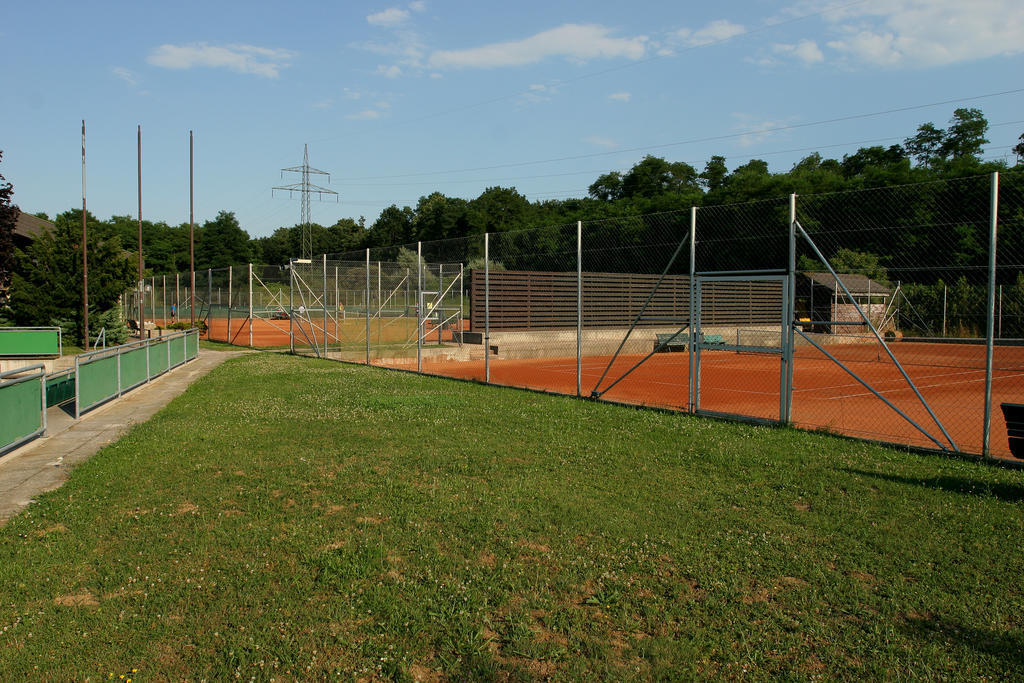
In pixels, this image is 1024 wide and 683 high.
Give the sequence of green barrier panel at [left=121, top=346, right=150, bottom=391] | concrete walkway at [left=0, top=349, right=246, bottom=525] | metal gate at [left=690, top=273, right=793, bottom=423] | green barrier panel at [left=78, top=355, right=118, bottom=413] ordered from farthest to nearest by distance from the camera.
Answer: green barrier panel at [left=121, top=346, right=150, bottom=391], green barrier panel at [left=78, top=355, right=118, bottom=413], metal gate at [left=690, top=273, right=793, bottom=423], concrete walkway at [left=0, top=349, right=246, bottom=525]

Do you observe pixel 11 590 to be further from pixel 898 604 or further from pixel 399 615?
pixel 898 604

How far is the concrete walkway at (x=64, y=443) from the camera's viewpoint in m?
7.19

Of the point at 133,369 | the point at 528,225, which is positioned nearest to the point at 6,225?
the point at 133,369

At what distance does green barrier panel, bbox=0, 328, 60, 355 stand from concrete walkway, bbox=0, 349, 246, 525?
399 centimetres

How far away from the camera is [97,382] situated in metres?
12.4

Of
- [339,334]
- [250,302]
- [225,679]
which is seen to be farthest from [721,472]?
[250,302]

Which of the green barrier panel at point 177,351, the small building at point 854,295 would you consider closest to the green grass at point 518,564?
the small building at point 854,295

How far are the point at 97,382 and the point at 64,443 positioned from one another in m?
3.20

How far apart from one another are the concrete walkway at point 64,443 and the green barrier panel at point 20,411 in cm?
22

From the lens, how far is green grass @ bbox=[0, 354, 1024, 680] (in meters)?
3.80

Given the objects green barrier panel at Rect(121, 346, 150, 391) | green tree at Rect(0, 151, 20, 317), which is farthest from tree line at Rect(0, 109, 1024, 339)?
green barrier panel at Rect(121, 346, 150, 391)

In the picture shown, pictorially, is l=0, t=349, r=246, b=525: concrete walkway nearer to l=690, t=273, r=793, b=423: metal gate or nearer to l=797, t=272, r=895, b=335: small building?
l=690, t=273, r=793, b=423: metal gate

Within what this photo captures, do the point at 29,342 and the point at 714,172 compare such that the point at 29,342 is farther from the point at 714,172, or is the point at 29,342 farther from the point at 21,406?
the point at 714,172

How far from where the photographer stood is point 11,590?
458 cm
